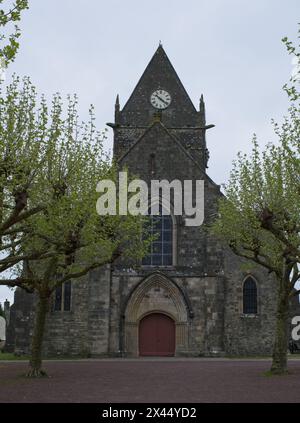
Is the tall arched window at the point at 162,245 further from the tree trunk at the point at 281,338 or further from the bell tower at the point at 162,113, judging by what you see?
the tree trunk at the point at 281,338

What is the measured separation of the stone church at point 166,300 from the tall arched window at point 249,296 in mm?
55

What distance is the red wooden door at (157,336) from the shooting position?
3119 cm

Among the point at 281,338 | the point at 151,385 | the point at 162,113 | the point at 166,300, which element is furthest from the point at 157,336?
the point at 162,113

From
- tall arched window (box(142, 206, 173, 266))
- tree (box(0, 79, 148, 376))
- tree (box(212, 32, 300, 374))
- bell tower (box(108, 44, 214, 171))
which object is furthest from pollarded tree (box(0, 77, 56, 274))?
bell tower (box(108, 44, 214, 171))

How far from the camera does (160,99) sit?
4153 cm

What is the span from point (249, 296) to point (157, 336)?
5.63 metres

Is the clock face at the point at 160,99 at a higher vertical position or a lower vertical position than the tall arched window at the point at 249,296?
higher

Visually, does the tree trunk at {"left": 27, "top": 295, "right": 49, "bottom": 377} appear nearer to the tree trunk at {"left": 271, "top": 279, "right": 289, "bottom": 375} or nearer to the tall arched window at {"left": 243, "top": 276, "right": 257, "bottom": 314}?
the tree trunk at {"left": 271, "top": 279, "right": 289, "bottom": 375}

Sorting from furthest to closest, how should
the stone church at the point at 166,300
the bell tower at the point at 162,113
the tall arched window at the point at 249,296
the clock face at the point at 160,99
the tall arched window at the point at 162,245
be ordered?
the clock face at the point at 160,99
the bell tower at the point at 162,113
the tall arched window at the point at 249,296
the tall arched window at the point at 162,245
the stone church at the point at 166,300

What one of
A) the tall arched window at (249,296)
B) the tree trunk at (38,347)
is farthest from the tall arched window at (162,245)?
the tree trunk at (38,347)

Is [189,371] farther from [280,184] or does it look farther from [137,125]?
[137,125]
